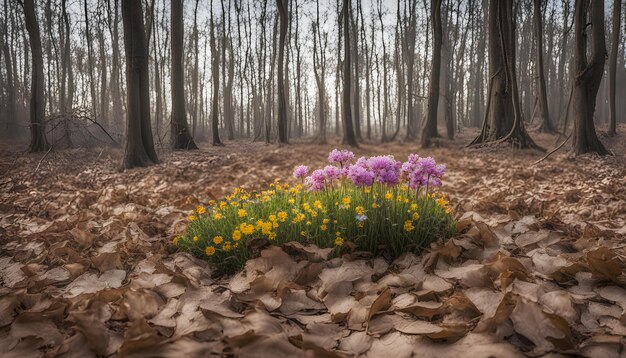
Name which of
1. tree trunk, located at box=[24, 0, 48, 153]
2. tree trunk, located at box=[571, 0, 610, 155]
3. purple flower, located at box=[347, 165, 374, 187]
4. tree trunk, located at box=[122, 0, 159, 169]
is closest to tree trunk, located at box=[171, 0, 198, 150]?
tree trunk, located at box=[122, 0, 159, 169]

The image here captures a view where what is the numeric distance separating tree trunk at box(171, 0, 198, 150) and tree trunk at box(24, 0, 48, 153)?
3426 millimetres

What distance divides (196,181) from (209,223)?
3.41 meters

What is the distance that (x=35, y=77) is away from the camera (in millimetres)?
10062

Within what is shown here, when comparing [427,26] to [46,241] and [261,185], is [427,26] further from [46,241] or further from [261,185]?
[46,241]

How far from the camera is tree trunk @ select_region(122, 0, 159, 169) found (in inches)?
271

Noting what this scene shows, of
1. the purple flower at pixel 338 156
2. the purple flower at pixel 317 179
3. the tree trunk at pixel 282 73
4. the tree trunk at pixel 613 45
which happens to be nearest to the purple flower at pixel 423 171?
the purple flower at pixel 338 156

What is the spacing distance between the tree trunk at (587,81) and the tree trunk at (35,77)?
12.2 m

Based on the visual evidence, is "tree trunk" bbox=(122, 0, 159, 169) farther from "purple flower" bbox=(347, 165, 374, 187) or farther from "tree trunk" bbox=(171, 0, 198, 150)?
"purple flower" bbox=(347, 165, 374, 187)

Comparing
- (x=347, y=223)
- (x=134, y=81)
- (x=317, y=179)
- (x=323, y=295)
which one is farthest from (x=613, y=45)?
(x=323, y=295)

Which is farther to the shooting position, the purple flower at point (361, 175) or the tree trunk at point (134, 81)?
the tree trunk at point (134, 81)

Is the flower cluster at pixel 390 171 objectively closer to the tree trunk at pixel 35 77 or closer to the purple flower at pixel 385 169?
the purple flower at pixel 385 169

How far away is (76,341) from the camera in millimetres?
1259

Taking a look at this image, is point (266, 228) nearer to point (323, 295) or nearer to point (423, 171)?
point (323, 295)

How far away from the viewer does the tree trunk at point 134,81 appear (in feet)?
22.6
